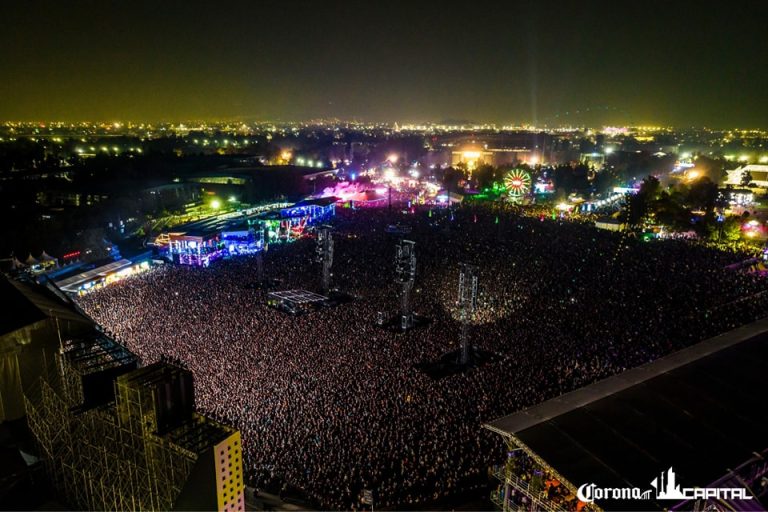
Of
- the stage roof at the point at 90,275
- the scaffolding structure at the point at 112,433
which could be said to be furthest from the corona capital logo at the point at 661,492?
the stage roof at the point at 90,275

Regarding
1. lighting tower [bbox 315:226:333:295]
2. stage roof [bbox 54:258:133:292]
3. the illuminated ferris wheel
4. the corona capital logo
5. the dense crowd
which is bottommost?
the dense crowd

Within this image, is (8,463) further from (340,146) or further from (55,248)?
→ (340,146)

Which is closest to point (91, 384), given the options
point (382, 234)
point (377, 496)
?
point (377, 496)

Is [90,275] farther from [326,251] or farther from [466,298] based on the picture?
[466,298]

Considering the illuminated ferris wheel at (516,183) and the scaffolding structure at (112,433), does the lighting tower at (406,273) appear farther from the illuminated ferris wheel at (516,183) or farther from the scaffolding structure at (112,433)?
the illuminated ferris wheel at (516,183)

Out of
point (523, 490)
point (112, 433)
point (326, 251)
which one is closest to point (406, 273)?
point (326, 251)

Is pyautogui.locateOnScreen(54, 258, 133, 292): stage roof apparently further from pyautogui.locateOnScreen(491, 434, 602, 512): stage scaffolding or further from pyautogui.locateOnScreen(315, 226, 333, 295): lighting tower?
pyautogui.locateOnScreen(491, 434, 602, 512): stage scaffolding

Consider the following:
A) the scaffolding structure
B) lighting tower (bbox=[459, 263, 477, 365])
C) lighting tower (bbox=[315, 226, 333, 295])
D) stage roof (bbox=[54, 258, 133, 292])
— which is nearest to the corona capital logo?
the scaffolding structure
